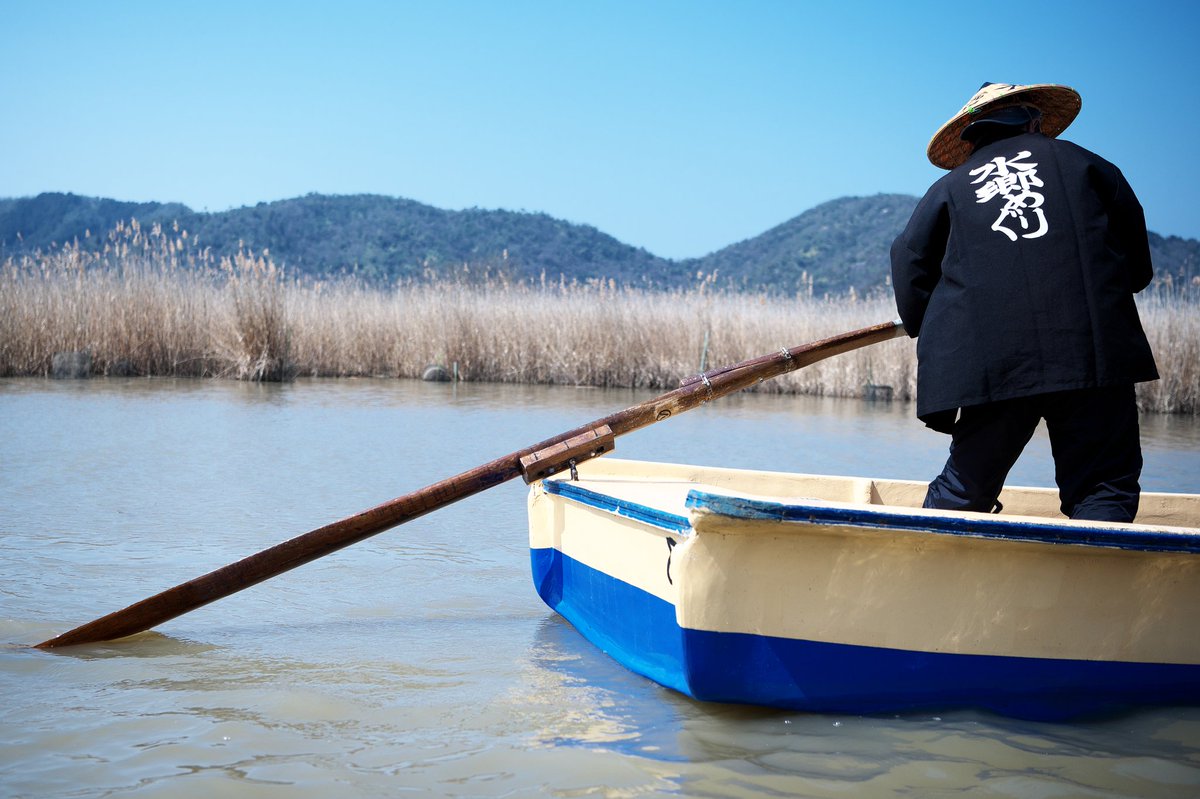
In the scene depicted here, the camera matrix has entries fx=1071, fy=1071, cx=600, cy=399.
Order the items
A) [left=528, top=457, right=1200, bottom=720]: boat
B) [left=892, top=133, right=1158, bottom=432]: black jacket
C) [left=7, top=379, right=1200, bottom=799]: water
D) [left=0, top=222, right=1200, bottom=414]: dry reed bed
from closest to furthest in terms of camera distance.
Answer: [left=7, top=379, right=1200, bottom=799]: water < [left=528, top=457, right=1200, bottom=720]: boat < [left=892, top=133, right=1158, bottom=432]: black jacket < [left=0, top=222, right=1200, bottom=414]: dry reed bed

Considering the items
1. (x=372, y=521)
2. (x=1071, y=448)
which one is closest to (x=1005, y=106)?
(x=1071, y=448)

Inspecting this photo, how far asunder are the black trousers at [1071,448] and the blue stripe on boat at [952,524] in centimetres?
30

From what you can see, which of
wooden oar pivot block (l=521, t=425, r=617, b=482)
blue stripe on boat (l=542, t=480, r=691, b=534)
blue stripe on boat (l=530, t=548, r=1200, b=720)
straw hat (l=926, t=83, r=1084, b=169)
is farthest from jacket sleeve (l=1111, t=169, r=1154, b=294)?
wooden oar pivot block (l=521, t=425, r=617, b=482)

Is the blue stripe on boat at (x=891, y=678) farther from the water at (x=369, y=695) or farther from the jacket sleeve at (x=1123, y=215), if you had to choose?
the jacket sleeve at (x=1123, y=215)

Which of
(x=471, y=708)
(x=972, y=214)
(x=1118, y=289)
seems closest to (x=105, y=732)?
(x=471, y=708)

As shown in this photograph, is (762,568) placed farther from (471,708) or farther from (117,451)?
(117,451)

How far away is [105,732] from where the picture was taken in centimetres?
257

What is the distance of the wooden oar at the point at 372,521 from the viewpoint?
327 centimetres

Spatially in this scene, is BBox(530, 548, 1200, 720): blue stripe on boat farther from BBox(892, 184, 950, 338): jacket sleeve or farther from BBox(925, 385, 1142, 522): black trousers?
BBox(892, 184, 950, 338): jacket sleeve

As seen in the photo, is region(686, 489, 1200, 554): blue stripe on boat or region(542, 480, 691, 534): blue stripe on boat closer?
region(686, 489, 1200, 554): blue stripe on boat

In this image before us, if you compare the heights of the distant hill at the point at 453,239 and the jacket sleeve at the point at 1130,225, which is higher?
the distant hill at the point at 453,239

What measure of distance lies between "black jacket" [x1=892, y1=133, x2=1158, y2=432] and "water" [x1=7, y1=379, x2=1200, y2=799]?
2.98 ft

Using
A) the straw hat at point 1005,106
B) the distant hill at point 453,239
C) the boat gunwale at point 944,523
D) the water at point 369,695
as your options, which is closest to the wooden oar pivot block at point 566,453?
the water at point 369,695

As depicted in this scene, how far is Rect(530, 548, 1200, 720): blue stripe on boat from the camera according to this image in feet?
8.73
